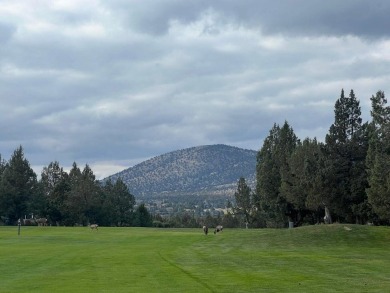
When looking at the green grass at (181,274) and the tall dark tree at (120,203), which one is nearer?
the green grass at (181,274)

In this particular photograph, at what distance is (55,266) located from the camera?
1341 inches

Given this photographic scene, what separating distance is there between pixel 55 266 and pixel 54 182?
115m

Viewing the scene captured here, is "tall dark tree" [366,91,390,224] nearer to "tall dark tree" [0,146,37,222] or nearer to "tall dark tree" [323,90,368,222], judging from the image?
"tall dark tree" [323,90,368,222]

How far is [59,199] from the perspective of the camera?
429ft

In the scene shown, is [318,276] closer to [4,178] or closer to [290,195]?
[290,195]

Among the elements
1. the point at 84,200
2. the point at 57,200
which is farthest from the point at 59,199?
the point at 84,200

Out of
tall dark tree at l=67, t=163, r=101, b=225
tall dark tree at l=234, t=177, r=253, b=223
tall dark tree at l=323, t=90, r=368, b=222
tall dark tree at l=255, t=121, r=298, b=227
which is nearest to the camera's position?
tall dark tree at l=323, t=90, r=368, b=222

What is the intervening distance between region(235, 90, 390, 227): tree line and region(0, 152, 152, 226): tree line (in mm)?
42674

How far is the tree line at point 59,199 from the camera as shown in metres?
125

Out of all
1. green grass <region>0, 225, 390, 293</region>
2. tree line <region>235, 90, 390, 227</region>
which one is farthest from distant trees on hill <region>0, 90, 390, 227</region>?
green grass <region>0, 225, 390, 293</region>

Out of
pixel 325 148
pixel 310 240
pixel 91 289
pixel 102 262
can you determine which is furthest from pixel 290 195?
pixel 91 289

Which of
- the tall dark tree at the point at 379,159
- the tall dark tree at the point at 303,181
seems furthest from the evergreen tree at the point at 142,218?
the tall dark tree at the point at 379,159

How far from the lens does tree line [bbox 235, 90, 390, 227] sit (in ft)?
210

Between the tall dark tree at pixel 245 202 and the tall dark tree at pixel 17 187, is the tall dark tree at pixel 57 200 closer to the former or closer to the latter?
the tall dark tree at pixel 17 187
